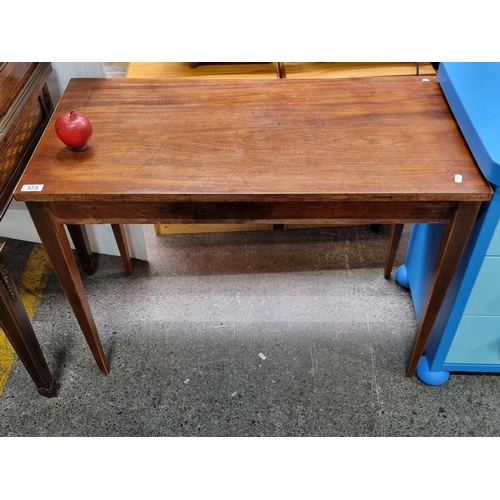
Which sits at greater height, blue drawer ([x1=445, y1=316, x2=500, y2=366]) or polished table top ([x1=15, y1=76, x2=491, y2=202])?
polished table top ([x1=15, y1=76, x2=491, y2=202])

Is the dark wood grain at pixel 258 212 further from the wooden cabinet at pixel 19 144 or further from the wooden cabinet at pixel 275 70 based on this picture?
the wooden cabinet at pixel 275 70

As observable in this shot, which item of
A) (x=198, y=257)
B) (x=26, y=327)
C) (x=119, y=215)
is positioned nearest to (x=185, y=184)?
(x=119, y=215)

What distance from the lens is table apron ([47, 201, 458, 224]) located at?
3.79 ft

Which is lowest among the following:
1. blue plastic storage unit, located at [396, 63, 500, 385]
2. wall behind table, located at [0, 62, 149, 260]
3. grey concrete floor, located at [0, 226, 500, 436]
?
grey concrete floor, located at [0, 226, 500, 436]

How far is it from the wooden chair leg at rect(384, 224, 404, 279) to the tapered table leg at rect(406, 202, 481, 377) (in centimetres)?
40

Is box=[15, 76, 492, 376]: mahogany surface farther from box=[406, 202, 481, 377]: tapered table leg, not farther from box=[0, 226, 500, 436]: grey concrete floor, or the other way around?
box=[0, 226, 500, 436]: grey concrete floor

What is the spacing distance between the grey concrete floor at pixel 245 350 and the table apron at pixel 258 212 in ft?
2.03


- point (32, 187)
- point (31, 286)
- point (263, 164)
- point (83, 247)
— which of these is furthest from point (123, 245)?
point (263, 164)

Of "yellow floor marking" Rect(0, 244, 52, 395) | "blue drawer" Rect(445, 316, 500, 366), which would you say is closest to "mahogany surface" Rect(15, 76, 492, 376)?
"blue drawer" Rect(445, 316, 500, 366)

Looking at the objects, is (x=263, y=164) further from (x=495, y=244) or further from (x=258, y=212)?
(x=495, y=244)

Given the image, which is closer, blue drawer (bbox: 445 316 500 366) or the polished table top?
the polished table top

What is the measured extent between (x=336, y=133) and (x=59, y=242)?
722mm

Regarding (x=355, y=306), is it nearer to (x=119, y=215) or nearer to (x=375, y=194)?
(x=375, y=194)

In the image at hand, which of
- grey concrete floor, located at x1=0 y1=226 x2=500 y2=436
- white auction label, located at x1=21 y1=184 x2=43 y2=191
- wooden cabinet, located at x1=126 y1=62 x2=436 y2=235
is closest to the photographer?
white auction label, located at x1=21 y1=184 x2=43 y2=191
